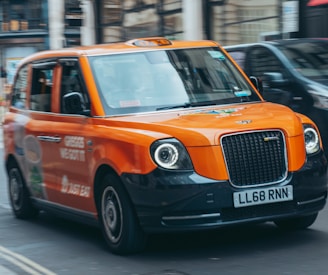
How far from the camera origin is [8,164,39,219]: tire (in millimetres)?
9359

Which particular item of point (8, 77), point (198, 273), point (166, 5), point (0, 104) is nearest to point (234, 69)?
point (198, 273)

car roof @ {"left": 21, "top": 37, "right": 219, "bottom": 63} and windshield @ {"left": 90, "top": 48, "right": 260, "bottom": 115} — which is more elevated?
car roof @ {"left": 21, "top": 37, "right": 219, "bottom": 63}

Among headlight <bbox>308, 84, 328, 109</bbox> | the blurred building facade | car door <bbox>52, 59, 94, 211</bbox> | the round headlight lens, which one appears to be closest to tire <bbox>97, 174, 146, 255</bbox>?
car door <bbox>52, 59, 94, 211</bbox>

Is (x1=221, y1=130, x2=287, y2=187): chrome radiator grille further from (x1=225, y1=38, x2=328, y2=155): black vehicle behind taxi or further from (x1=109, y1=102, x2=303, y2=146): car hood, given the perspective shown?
(x1=225, y1=38, x2=328, y2=155): black vehicle behind taxi

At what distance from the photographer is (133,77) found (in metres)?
7.79

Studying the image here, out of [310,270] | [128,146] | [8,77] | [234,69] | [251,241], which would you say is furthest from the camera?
[8,77]

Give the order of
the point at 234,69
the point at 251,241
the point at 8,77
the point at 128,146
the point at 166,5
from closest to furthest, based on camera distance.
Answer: the point at 128,146
the point at 251,241
the point at 234,69
the point at 166,5
the point at 8,77

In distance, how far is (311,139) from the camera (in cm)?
723

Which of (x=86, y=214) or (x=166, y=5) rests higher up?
(x=166, y=5)

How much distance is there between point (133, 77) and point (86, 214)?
4.20 ft

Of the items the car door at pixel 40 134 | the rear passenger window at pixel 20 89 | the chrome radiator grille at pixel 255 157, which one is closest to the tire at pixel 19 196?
the car door at pixel 40 134

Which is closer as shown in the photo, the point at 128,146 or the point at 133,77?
the point at 128,146

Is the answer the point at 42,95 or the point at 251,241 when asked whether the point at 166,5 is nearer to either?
the point at 42,95

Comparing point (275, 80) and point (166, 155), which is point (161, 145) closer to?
point (166, 155)
